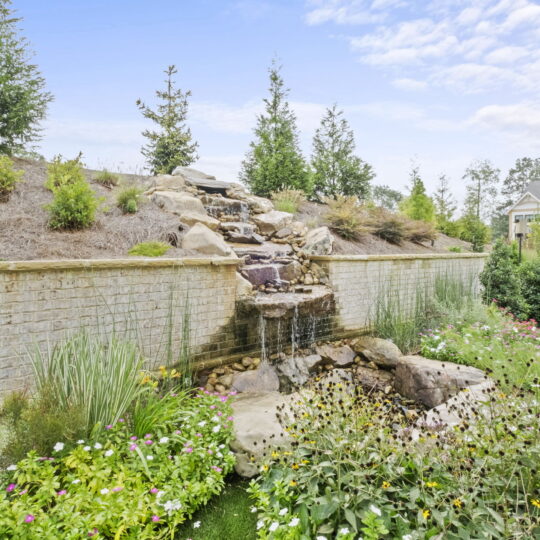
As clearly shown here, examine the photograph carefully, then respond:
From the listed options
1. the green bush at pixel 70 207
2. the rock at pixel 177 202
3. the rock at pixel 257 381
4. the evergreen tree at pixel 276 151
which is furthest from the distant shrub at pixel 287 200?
the rock at pixel 257 381

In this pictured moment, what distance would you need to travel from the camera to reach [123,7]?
16.5 ft

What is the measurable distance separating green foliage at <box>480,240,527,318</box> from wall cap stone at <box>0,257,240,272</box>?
5.49 meters

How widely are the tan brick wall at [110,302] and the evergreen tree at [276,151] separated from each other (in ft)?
19.7

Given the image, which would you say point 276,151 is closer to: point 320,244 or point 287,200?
point 287,200

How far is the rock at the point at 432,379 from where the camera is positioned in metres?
3.94

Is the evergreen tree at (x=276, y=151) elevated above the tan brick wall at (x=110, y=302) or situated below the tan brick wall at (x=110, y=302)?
above

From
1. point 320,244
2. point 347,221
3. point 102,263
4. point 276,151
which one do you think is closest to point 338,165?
point 276,151

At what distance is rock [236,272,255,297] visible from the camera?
4.86m

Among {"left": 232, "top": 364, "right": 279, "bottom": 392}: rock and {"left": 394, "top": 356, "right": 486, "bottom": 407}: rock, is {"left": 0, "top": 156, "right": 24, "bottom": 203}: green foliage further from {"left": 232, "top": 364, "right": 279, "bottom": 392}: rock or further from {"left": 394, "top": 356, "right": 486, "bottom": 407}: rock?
{"left": 394, "top": 356, "right": 486, "bottom": 407}: rock

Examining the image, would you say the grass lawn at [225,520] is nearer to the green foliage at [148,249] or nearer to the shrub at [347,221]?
the green foliage at [148,249]

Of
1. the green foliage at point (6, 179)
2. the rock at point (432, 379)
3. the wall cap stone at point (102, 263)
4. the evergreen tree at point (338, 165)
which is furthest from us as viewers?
the evergreen tree at point (338, 165)

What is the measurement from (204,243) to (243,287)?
2.86 feet

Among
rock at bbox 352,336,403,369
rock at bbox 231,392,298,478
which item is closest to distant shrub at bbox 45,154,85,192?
rock at bbox 231,392,298,478

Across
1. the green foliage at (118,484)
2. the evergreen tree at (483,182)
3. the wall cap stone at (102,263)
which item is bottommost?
the green foliage at (118,484)
